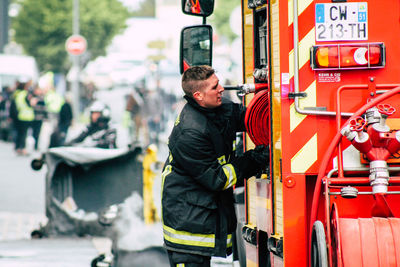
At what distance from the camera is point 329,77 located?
4191mm

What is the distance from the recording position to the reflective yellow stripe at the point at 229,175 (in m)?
4.57

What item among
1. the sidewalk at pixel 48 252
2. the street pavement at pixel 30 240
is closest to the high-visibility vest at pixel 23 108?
the street pavement at pixel 30 240

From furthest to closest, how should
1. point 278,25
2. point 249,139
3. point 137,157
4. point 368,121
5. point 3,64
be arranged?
point 3,64
point 137,157
point 249,139
point 278,25
point 368,121

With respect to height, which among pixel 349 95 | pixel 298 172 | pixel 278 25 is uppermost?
pixel 278 25

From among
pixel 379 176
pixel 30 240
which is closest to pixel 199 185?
pixel 379 176

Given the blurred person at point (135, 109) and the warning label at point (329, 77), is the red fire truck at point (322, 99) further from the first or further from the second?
the blurred person at point (135, 109)

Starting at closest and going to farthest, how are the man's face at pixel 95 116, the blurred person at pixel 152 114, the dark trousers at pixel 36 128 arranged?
the man's face at pixel 95 116, the dark trousers at pixel 36 128, the blurred person at pixel 152 114

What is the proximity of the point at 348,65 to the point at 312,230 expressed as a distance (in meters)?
0.81

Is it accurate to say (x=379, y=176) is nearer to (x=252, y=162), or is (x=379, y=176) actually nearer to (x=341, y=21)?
(x=341, y=21)

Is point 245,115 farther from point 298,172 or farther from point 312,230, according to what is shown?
point 312,230

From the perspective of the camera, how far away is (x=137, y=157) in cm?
929

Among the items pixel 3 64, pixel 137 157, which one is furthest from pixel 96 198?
pixel 3 64

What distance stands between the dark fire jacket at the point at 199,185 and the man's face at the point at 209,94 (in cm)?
4

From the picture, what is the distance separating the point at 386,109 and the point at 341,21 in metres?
0.52
